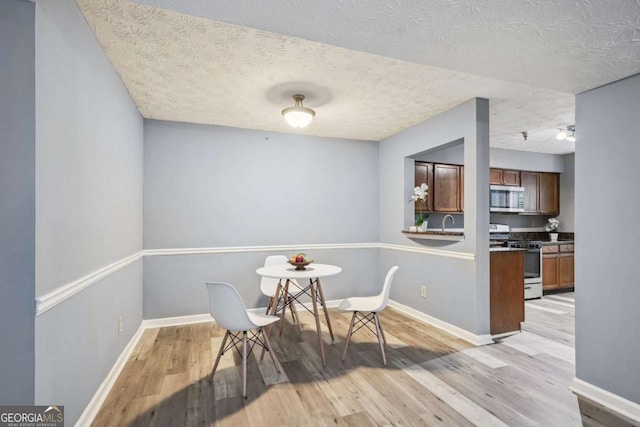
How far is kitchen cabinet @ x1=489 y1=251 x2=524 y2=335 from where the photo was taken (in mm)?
3279

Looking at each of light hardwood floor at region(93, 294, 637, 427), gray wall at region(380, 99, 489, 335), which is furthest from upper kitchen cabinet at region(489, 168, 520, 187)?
light hardwood floor at region(93, 294, 637, 427)

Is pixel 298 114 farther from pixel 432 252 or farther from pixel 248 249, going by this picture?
pixel 432 252

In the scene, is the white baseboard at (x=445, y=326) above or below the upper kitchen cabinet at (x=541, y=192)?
below

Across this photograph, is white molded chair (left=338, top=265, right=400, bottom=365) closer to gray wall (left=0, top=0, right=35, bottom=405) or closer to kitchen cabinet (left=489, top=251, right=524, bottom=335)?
kitchen cabinet (left=489, top=251, right=524, bottom=335)

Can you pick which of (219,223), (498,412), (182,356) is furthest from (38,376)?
(219,223)

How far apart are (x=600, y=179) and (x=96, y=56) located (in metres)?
3.56

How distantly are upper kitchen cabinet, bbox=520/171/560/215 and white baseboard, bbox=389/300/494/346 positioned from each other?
330 centimetres

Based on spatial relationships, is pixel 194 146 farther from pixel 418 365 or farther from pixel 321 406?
pixel 418 365

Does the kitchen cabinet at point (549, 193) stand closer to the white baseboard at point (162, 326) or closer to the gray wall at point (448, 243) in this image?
the gray wall at point (448, 243)

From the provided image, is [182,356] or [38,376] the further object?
[182,356]

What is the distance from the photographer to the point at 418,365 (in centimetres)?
267

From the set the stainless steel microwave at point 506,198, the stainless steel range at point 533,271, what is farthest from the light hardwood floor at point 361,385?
the stainless steel microwave at point 506,198

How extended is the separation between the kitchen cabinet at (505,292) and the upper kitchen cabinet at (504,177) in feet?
7.79

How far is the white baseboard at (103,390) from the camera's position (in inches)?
73.6
